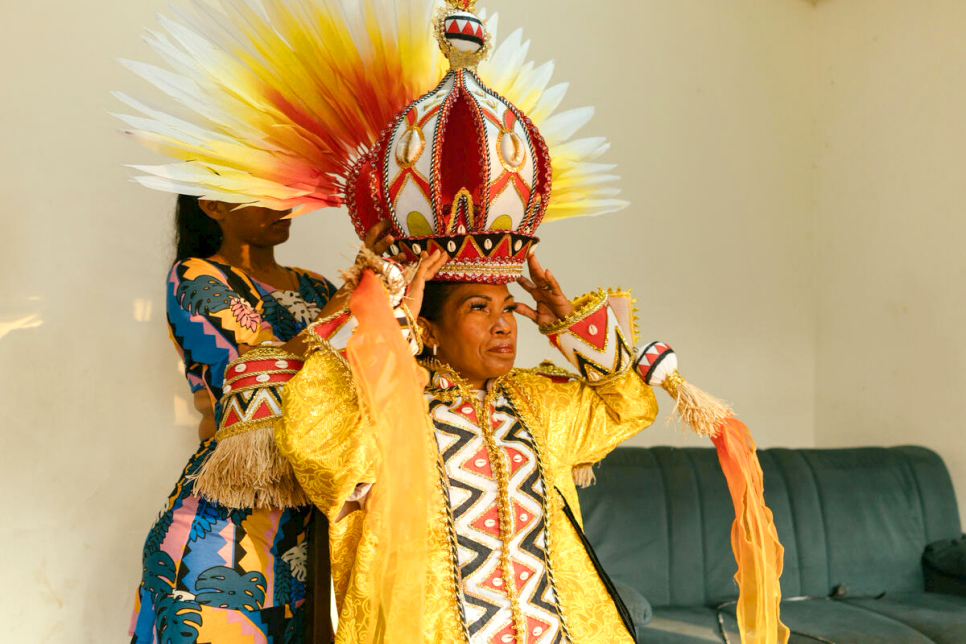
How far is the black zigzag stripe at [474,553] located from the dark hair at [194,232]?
0.89 m

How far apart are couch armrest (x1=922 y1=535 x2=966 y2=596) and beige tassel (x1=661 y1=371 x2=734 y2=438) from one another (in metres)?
2.20

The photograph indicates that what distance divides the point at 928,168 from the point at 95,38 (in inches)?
129

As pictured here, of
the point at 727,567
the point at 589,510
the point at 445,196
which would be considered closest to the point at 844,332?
the point at 727,567

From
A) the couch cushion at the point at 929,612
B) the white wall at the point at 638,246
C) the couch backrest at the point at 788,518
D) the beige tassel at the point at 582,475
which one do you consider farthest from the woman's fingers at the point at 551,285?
the couch cushion at the point at 929,612

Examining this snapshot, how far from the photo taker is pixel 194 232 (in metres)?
1.96

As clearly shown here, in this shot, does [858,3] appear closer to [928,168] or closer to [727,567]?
[928,168]

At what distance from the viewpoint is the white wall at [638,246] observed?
2416 mm

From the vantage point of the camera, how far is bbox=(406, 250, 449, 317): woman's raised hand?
4.74 feet

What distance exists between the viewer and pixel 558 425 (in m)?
1.72

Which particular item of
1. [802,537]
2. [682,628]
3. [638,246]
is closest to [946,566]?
[802,537]

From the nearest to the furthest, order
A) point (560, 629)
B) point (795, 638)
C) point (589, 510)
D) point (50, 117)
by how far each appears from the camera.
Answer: point (560, 629)
point (50, 117)
point (795, 638)
point (589, 510)

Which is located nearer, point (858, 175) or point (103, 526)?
point (103, 526)

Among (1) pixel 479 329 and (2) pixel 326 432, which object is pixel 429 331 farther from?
(2) pixel 326 432

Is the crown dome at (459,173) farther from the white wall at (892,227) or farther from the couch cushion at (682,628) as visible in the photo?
the white wall at (892,227)
